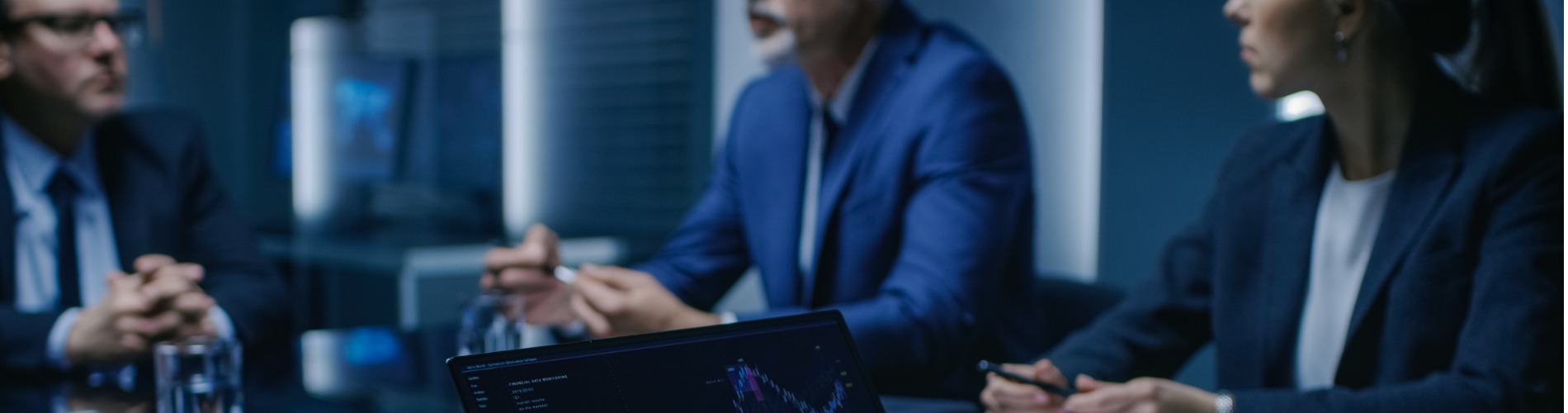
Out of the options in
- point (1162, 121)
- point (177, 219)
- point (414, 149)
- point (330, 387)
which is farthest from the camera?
point (414, 149)

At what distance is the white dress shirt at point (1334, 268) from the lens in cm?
167

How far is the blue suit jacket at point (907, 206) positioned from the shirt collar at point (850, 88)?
0.02m

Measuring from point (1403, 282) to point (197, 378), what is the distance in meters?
1.38

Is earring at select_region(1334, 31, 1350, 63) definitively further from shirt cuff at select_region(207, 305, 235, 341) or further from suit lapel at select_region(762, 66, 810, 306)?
shirt cuff at select_region(207, 305, 235, 341)

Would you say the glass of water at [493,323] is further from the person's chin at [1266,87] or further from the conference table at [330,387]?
the person's chin at [1266,87]

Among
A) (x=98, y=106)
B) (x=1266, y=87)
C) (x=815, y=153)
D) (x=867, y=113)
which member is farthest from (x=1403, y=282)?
(x=98, y=106)

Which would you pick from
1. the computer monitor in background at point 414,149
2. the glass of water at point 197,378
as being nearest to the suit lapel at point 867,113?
the glass of water at point 197,378

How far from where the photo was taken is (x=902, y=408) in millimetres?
1464

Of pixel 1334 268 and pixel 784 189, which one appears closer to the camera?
pixel 1334 268

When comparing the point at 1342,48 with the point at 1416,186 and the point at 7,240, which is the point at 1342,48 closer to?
the point at 1416,186

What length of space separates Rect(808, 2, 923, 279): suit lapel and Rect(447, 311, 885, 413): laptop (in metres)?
0.92

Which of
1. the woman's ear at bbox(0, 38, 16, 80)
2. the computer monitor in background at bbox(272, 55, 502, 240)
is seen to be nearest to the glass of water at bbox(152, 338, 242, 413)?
the woman's ear at bbox(0, 38, 16, 80)

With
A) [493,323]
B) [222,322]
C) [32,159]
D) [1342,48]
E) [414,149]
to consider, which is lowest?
[414,149]

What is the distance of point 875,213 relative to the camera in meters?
2.04
